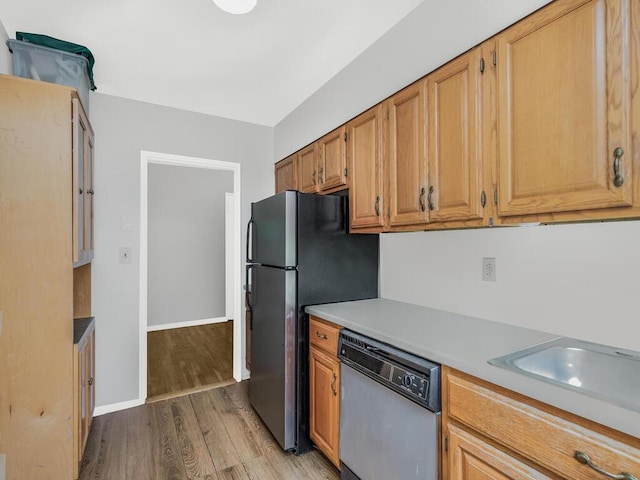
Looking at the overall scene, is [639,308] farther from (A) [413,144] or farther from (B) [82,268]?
(B) [82,268]

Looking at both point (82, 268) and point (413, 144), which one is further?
point (82, 268)

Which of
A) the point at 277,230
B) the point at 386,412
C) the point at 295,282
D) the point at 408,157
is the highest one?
the point at 408,157

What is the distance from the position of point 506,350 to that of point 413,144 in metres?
1.03

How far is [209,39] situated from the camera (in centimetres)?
200

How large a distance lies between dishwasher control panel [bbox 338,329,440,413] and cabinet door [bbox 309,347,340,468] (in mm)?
203

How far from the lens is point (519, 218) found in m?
1.26

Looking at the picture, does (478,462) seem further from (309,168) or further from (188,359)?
(188,359)

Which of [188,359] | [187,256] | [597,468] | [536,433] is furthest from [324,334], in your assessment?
[187,256]

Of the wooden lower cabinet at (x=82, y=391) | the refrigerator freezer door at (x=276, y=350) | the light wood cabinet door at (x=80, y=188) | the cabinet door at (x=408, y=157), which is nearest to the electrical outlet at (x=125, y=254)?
the light wood cabinet door at (x=80, y=188)

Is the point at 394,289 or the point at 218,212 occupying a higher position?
the point at 218,212

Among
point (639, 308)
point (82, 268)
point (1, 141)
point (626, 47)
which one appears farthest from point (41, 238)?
point (639, 308)

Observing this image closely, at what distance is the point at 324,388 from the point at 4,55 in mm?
2598

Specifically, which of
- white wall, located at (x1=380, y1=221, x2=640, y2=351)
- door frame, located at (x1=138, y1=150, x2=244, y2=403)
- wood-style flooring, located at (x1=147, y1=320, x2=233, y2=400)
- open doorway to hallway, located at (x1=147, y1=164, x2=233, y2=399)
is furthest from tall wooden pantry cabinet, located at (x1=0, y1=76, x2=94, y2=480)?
open doorway to hallway, located at (x1=147, y1=164, x2=233, y2=399)

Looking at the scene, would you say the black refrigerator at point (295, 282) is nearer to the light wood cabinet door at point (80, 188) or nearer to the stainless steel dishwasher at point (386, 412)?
the stainless steel dishwasher at point (386, 412)
